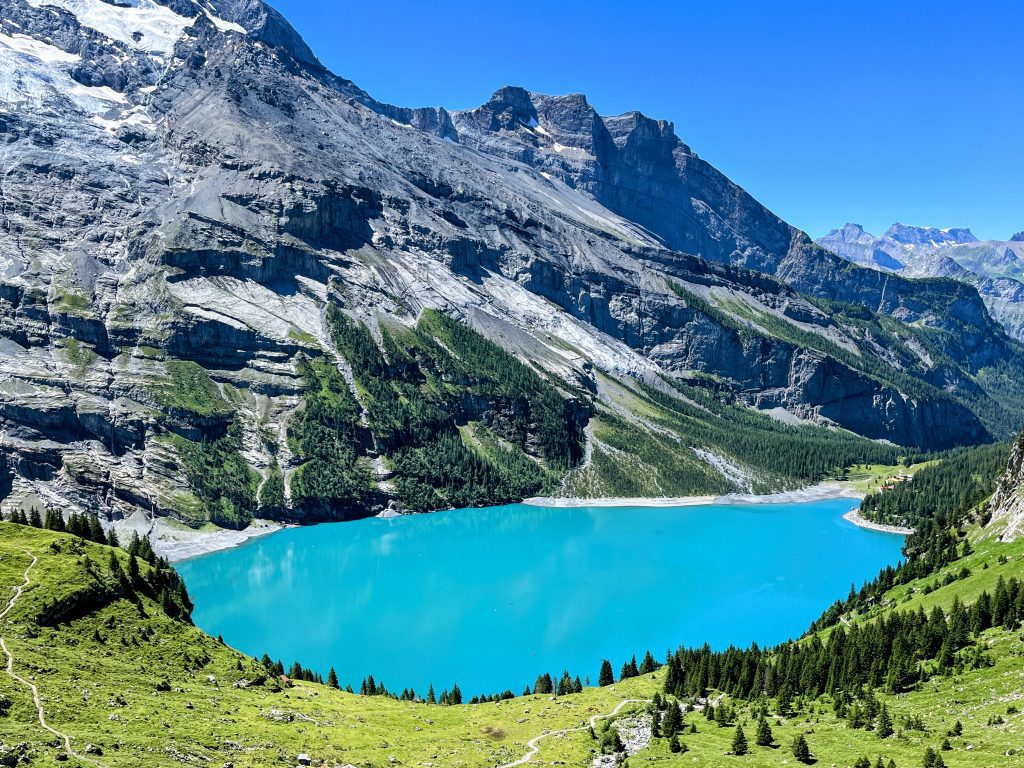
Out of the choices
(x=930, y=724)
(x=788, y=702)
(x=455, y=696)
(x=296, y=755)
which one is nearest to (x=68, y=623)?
(x=296, y=755)

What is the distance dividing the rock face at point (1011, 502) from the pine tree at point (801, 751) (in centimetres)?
4791

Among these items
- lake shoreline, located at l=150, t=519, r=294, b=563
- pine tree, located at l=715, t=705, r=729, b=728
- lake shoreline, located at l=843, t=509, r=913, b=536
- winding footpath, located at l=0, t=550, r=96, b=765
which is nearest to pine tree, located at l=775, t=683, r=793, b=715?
pine tree, located at l=715, t=705, r=729, b=728

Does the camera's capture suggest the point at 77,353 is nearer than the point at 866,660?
No

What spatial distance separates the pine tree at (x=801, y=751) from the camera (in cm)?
4275

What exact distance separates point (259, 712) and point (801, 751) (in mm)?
35269

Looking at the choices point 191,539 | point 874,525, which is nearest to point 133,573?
point 191,539

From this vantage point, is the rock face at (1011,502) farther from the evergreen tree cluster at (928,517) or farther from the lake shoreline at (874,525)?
the lake shoreline at (874,525)

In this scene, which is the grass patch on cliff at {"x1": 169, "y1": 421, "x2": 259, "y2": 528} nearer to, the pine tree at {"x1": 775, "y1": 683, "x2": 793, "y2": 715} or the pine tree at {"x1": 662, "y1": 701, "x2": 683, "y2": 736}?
the pine tree at {"x1": 662, "y1": 701, "x2": 683, "y2": 736}

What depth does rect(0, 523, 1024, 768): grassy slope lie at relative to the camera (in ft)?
131

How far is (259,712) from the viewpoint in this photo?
51062 millimetres

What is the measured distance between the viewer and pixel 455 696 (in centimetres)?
7462

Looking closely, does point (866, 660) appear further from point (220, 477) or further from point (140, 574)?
point (220, 477)

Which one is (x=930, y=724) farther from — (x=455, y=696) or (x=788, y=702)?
(x=455, y=696)

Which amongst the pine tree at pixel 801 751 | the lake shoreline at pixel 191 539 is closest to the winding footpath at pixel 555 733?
the pine tree at pixel 801 751
